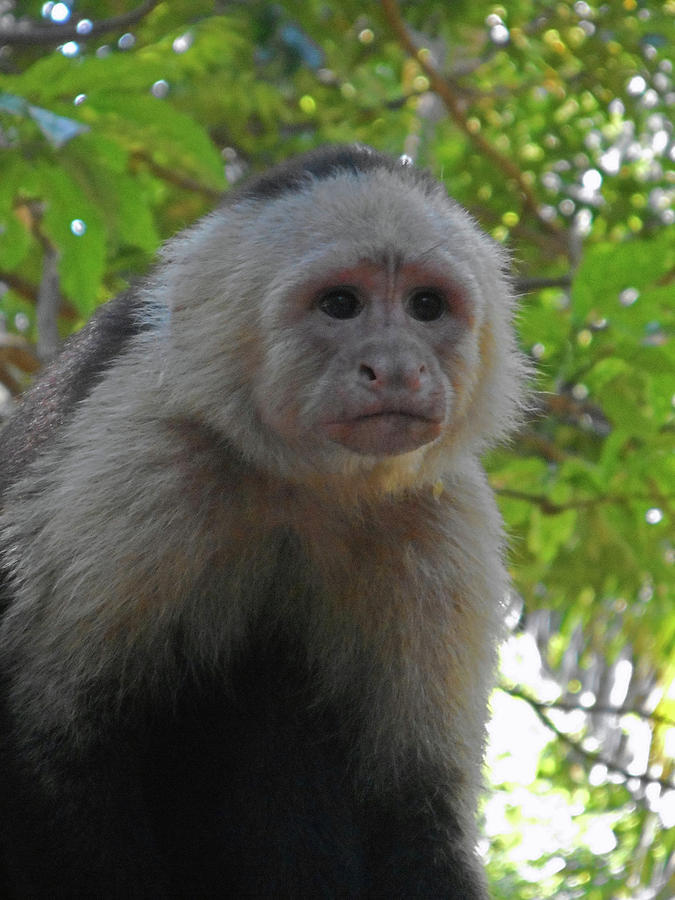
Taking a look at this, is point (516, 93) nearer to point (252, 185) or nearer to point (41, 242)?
point (41, 242)

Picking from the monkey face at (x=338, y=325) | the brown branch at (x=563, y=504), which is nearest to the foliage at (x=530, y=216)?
the brown branch at (x=563, y=504)

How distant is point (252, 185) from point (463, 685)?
4.41 feet

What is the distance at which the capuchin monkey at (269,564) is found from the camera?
8.70 ft

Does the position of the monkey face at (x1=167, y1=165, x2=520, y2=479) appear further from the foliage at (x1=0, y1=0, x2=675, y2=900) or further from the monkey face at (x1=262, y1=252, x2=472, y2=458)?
the foliage at (x1=0, y1=0, x2=675, y2=900)

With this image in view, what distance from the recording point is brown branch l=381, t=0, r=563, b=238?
16.0 ft

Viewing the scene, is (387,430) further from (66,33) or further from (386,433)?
(66,33)

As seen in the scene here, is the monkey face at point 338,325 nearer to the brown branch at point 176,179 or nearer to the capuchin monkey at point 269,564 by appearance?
the capuchin monkey at point 269,564

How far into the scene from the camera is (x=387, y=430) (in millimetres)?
2508

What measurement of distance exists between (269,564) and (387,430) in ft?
1.93

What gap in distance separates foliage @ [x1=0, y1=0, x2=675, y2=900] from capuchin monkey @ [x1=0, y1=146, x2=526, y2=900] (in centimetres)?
37

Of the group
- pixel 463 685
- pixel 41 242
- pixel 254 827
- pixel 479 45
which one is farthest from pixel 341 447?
pixel 479 45

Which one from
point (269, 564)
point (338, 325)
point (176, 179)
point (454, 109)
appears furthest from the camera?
point (454, 109)

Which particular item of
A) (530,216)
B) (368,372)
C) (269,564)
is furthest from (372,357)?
(530,216)

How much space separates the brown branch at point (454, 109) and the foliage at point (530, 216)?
0.02m
